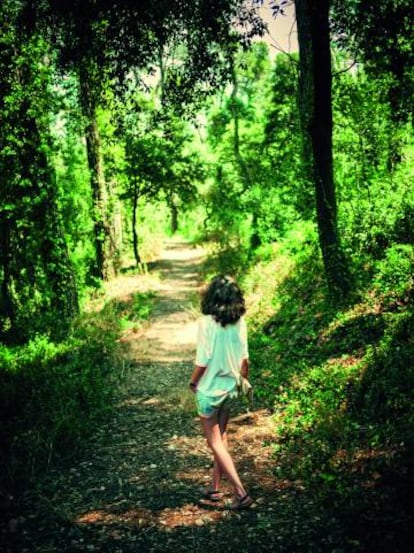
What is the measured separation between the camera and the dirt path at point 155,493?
13.0 feet

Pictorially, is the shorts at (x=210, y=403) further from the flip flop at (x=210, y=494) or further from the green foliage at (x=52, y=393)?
the green foliage at (x=52, y=393)

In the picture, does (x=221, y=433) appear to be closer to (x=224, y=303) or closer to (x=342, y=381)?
(x=224, y=303)

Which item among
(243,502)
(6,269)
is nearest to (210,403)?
(243,502)

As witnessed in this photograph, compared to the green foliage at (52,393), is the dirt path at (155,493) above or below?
below

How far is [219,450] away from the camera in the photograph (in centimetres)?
420

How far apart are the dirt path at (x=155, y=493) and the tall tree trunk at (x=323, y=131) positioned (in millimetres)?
2854

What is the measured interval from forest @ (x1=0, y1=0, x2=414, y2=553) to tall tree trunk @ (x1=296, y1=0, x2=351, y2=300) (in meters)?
0.02

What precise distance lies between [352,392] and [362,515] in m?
1.78

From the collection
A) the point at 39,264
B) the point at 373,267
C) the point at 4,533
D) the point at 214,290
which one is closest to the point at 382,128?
the point at 373,267

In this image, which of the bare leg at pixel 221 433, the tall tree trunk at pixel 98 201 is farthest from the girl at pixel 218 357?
the tall tree trunk at pixel 98 201

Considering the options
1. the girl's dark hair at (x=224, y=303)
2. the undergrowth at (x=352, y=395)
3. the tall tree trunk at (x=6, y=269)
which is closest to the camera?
the undergrowth at (x=352, y=395)

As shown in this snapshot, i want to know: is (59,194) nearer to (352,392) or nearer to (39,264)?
(39,264)

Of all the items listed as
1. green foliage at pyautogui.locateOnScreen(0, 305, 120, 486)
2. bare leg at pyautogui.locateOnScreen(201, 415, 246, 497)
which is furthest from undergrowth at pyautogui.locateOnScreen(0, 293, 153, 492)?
bare leg at pyautogui.locateOnScreen(201, 415, 246, 497)

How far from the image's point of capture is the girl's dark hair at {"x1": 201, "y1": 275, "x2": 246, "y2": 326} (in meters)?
4.14
